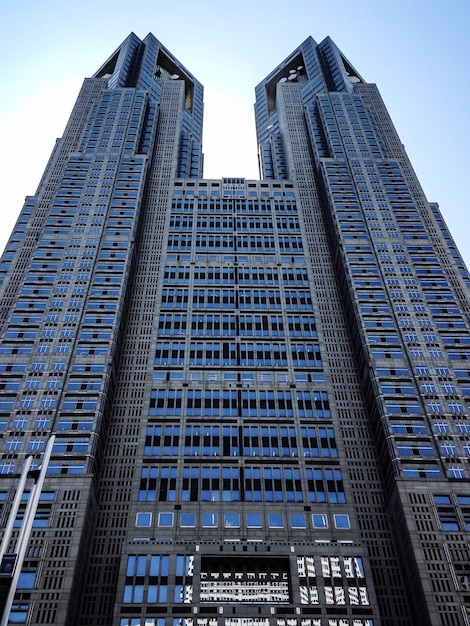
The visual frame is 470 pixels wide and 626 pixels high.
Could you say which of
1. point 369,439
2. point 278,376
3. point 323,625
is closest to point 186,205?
point 278,376

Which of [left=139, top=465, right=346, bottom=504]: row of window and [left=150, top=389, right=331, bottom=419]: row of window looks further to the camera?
[left=150, top=389, right=331, bottom=419]: row of window

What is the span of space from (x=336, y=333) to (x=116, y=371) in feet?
129

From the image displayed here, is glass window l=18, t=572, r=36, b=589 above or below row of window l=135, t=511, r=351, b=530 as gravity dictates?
below

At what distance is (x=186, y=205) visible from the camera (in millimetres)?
138500

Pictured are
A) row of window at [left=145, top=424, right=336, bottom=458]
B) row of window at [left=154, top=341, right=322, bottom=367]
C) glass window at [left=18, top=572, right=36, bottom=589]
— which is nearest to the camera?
glass window at [left=18, top=572, right=36, bottom=589]

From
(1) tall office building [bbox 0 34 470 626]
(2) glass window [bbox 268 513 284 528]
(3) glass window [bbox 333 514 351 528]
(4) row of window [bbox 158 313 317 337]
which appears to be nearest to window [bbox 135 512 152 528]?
(1) tall office building [bbox 0 34 470 626]

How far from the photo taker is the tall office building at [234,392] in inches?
2896

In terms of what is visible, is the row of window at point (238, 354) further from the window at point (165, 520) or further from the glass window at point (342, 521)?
the glass window at point (342, 521)

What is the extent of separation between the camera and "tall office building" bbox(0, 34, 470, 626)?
73562 mm

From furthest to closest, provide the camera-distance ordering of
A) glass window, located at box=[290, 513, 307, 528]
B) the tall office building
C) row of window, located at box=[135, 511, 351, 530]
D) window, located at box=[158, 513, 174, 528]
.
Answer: glass window, located at box=[290, 513, 307, 528], row of window, located at box=[135, 511, 351, 530], window, located at box=[158, 513, 174, 528], the tall office building

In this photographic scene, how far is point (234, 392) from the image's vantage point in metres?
99.0

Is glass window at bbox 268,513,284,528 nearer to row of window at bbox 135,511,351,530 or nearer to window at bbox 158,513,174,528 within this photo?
row of window at bbox 135,511,351,530

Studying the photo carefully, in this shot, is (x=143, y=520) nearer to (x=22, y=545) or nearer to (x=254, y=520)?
(x=254, y=520)

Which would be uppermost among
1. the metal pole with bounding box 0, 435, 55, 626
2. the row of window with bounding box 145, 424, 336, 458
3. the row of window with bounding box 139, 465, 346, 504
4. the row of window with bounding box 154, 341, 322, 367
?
the row of window with bounding box 154, 341, 322, 367
